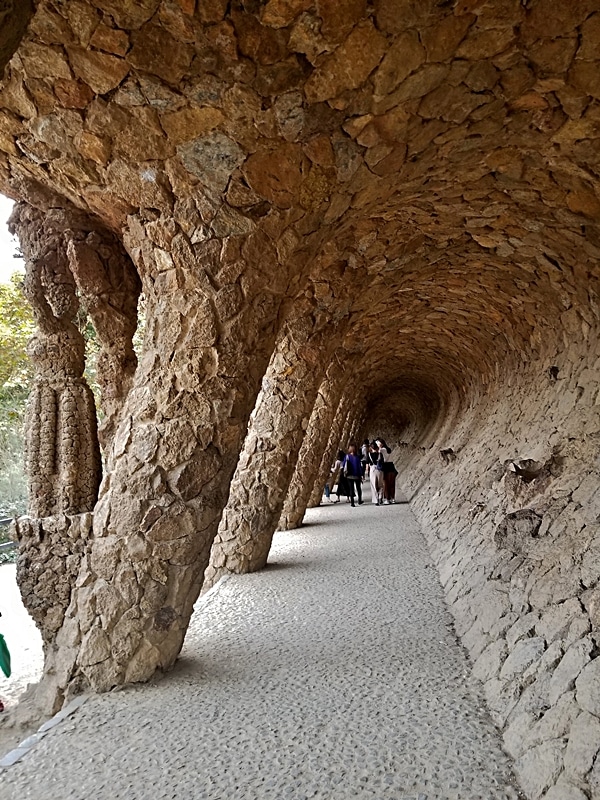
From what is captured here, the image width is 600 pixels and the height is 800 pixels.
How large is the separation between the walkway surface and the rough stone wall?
7.6 inches

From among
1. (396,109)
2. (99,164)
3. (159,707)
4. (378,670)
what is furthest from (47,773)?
(396,109)

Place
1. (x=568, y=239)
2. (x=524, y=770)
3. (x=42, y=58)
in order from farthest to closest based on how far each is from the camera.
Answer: (x=568, y=239) < (x=42, y=58) < (x=524, y=770)

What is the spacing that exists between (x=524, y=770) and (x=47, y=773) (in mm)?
1987

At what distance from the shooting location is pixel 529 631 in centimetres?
302

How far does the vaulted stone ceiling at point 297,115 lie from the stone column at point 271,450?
8.67 feet

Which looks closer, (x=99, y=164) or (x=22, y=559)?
(x=99, y=164)

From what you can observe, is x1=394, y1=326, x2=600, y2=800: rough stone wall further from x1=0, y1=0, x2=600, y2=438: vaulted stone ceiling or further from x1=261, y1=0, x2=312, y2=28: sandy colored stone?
x1=261, y1=0, x2=312, y2=28: sandy colored stone

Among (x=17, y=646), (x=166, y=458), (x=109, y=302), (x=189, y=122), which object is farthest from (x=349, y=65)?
(x=17, y=646)

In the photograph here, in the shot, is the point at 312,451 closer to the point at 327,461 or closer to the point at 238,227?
the point at 327,461

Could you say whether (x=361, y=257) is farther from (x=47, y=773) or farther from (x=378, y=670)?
(x=47, y=773)

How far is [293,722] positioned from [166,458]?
5.06 ft

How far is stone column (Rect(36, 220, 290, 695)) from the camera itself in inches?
125

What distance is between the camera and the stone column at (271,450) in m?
6.08

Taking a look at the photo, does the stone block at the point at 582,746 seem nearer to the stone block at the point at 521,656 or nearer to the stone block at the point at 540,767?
the stone block at the point at 540,767
